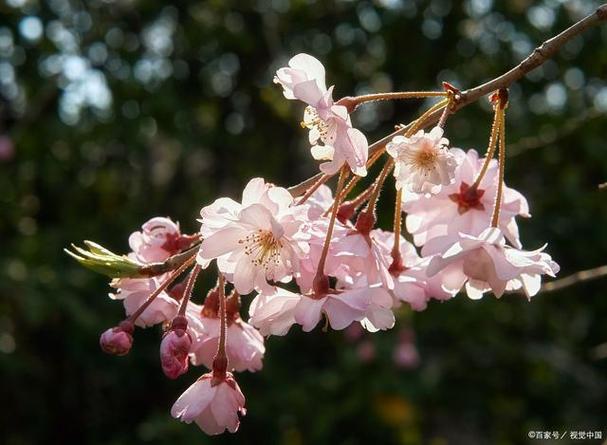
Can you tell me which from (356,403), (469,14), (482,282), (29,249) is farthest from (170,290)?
(469,14)

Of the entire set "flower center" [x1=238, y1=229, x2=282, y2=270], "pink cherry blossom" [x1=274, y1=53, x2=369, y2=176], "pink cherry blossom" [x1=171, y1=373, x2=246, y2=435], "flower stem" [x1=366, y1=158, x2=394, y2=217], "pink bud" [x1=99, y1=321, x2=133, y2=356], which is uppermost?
"pink cherry blossom" [x1=274, y1=53, x2=369, y2=176]

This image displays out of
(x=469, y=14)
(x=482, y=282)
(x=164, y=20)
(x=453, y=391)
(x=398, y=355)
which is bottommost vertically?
(x=453, y=391)

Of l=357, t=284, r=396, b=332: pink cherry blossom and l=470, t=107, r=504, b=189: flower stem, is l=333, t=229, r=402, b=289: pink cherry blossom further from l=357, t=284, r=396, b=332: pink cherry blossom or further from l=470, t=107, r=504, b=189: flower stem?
l=470, t=107, r=504, b=189: flower stem

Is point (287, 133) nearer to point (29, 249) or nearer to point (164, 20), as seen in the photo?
point (164, 20)

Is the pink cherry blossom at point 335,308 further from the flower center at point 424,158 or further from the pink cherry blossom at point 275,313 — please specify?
the flower center at point 424,158

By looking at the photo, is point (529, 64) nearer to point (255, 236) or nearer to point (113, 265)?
point (255, 236)

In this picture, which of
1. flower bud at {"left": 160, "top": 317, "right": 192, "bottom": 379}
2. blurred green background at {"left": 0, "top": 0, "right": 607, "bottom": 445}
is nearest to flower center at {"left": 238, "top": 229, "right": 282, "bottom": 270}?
flower bud at {"left": 160, "top": 317, "right": 192, "bottom": 379}
